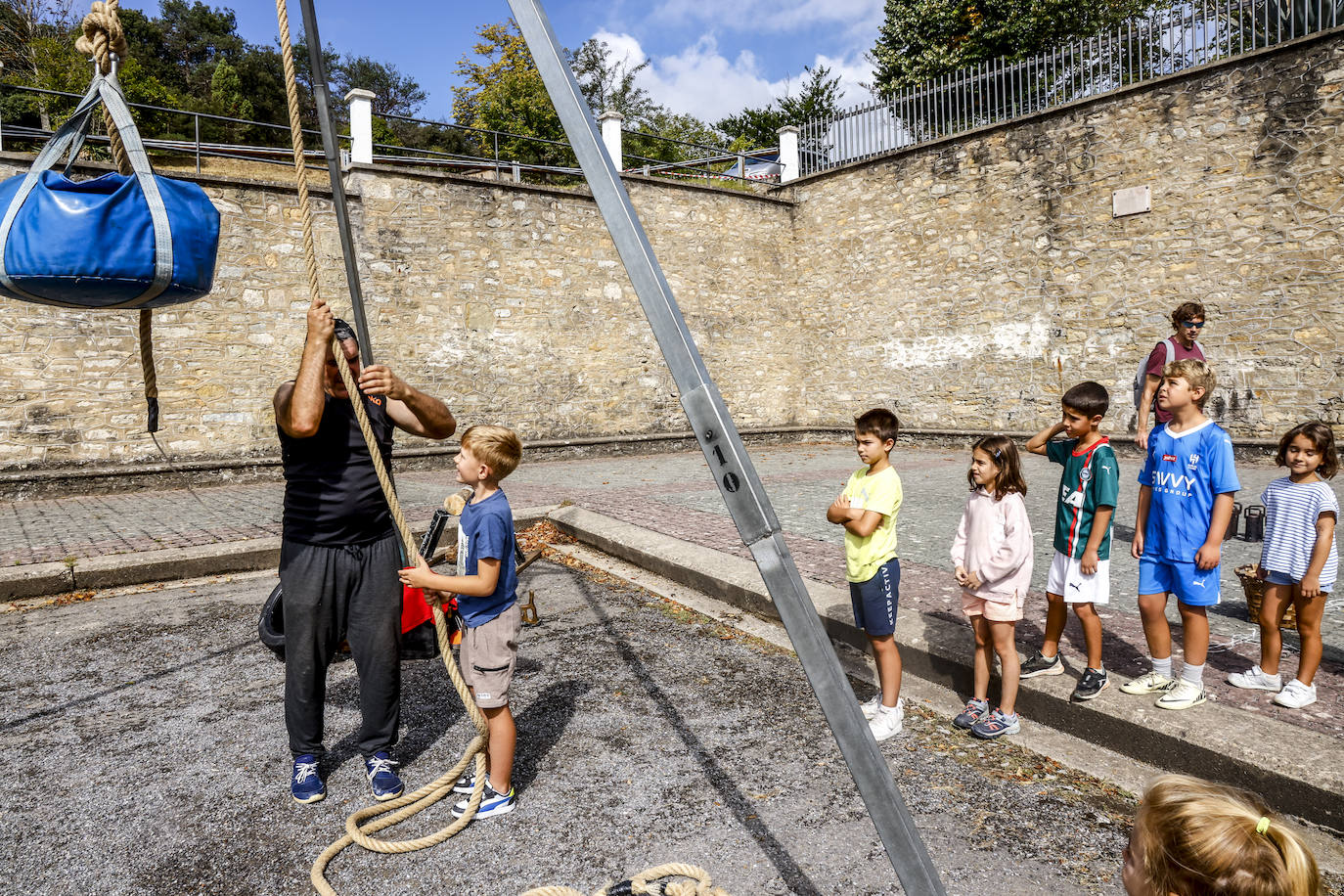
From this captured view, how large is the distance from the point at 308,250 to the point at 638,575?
4.28 m

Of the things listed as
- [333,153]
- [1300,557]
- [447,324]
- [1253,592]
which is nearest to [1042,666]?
[1300,557]

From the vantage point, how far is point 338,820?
284cm

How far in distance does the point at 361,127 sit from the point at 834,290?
9941 millimetres

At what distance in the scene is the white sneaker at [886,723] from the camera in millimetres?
3293

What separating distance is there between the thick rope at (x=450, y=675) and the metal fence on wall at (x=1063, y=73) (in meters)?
13.9

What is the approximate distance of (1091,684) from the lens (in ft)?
10.8

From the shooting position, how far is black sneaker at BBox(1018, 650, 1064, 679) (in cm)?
354

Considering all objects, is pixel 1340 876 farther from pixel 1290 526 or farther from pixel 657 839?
pixel 657 839

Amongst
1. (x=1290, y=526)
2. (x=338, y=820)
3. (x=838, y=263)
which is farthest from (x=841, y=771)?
(x=838, y=263)

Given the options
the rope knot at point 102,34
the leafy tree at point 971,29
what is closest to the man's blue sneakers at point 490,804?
the rope knot at point 102,34

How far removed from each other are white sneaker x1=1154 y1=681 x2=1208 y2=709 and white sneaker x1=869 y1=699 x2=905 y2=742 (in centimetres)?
98

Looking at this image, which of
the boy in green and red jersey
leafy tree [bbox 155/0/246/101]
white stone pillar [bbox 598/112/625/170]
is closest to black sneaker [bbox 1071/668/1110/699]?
the boy in green and red jersey

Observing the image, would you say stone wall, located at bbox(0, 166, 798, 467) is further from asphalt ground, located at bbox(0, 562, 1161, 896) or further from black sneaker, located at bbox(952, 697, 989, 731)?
black sneaker, located at bbox(952, 697, 989, 731)

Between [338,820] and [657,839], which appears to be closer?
[657,839]
